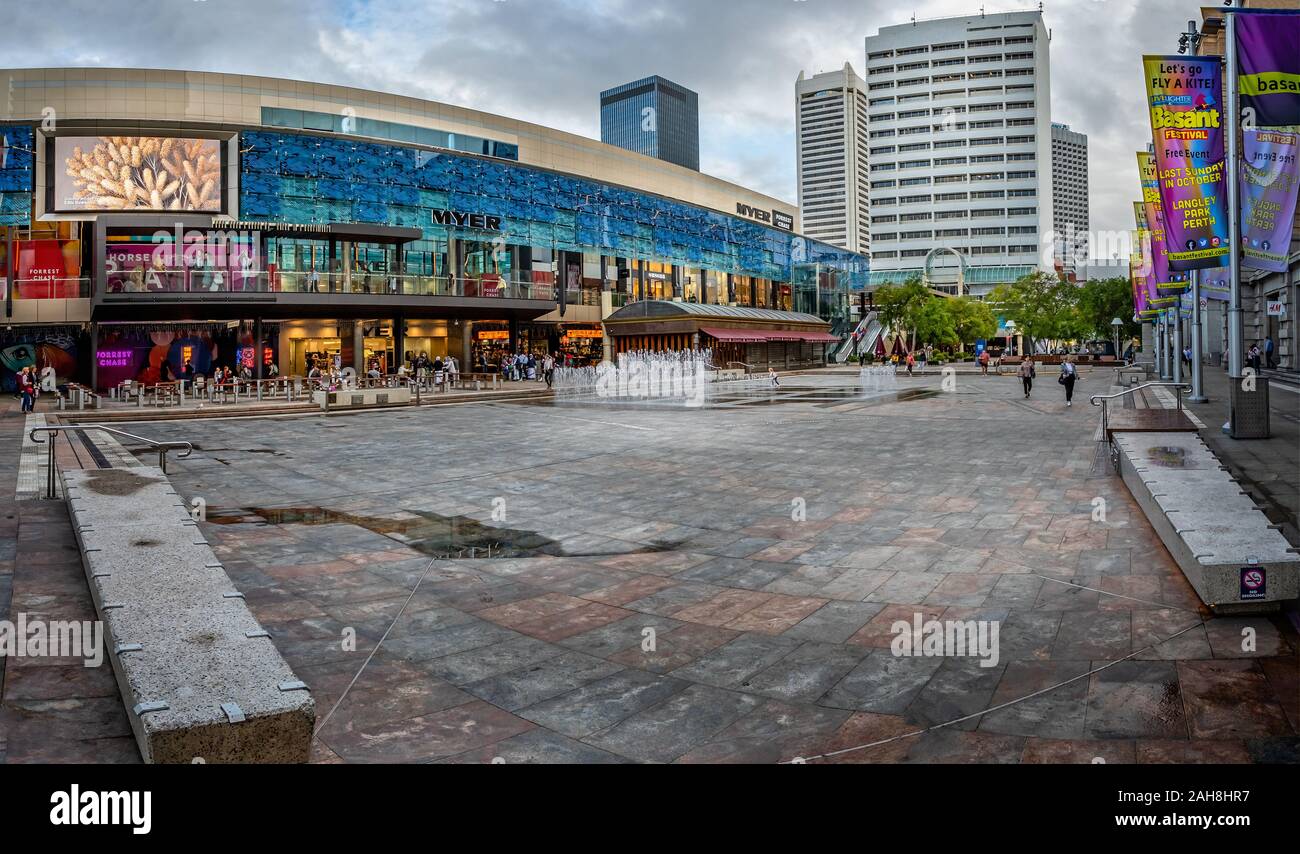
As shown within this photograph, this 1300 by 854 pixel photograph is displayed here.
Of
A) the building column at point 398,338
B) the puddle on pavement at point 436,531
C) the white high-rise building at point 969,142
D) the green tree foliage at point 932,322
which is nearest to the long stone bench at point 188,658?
the puddle on pavement at point 436,531

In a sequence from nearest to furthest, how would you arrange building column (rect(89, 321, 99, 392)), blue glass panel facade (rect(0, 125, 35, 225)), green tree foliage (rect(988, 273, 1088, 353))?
building column (rect(89, 321, 99, 392))
blue glass panel facade (rect(0, 125, 35, 225))
green tree foliage (rect(988, 273, 1088, 353))

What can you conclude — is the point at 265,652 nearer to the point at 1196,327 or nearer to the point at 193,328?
the point at 1196,327

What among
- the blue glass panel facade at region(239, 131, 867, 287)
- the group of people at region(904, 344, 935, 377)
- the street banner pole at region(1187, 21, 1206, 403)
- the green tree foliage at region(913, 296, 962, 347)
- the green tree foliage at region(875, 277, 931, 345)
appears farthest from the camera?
the green tree foliage at region(913, 296, 962, 347)

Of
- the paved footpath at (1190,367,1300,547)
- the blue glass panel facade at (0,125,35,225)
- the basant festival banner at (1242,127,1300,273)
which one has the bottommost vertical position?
the paved footpath at (1190,367,1300,547)

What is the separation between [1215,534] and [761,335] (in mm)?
58600

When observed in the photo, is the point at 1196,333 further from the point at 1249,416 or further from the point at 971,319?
the point at 971,319

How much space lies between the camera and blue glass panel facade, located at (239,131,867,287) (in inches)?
1849

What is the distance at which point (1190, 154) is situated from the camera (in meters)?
17.7

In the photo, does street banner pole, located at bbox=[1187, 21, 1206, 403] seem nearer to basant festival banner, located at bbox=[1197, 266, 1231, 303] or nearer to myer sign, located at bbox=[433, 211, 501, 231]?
basant festival banner, located at bbox=[1197, 266, 1231, 303]

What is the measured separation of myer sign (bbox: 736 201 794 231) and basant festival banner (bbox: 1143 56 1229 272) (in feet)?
216

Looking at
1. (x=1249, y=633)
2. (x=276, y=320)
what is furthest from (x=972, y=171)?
(x=1249, y=633)

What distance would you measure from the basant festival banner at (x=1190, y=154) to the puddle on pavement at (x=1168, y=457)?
9.04 metres

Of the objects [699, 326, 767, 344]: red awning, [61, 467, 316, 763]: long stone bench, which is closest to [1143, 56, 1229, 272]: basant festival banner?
[61, 467, 316, 763]: long stone bench
